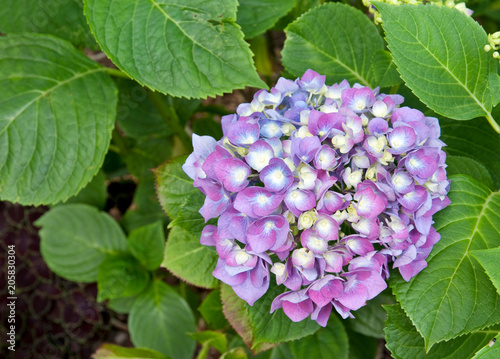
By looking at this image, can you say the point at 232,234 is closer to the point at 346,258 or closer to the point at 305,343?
the point at 346,258

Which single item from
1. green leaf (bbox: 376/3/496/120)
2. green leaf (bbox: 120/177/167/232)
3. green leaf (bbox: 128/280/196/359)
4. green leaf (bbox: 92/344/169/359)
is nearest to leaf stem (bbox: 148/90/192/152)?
green leaf (bbox: 120/177/167/232)

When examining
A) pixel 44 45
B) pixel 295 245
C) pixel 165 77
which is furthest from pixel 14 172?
pixel 295 245

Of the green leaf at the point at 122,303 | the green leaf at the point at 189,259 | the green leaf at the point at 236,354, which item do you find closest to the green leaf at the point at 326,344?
the green leaf at the point at 236,354

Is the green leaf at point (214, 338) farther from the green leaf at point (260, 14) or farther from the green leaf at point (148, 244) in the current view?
the green leaf at point (260, 14)

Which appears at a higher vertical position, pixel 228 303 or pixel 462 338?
pixel 462 338

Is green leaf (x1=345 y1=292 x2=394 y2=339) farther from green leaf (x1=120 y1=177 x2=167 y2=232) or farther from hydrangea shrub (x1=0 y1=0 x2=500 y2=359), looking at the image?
green leaf (x1=120 y1=177 x2=167 y2=232)

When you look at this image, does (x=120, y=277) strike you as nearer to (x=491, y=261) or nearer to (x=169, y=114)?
(x=169, y=114)
